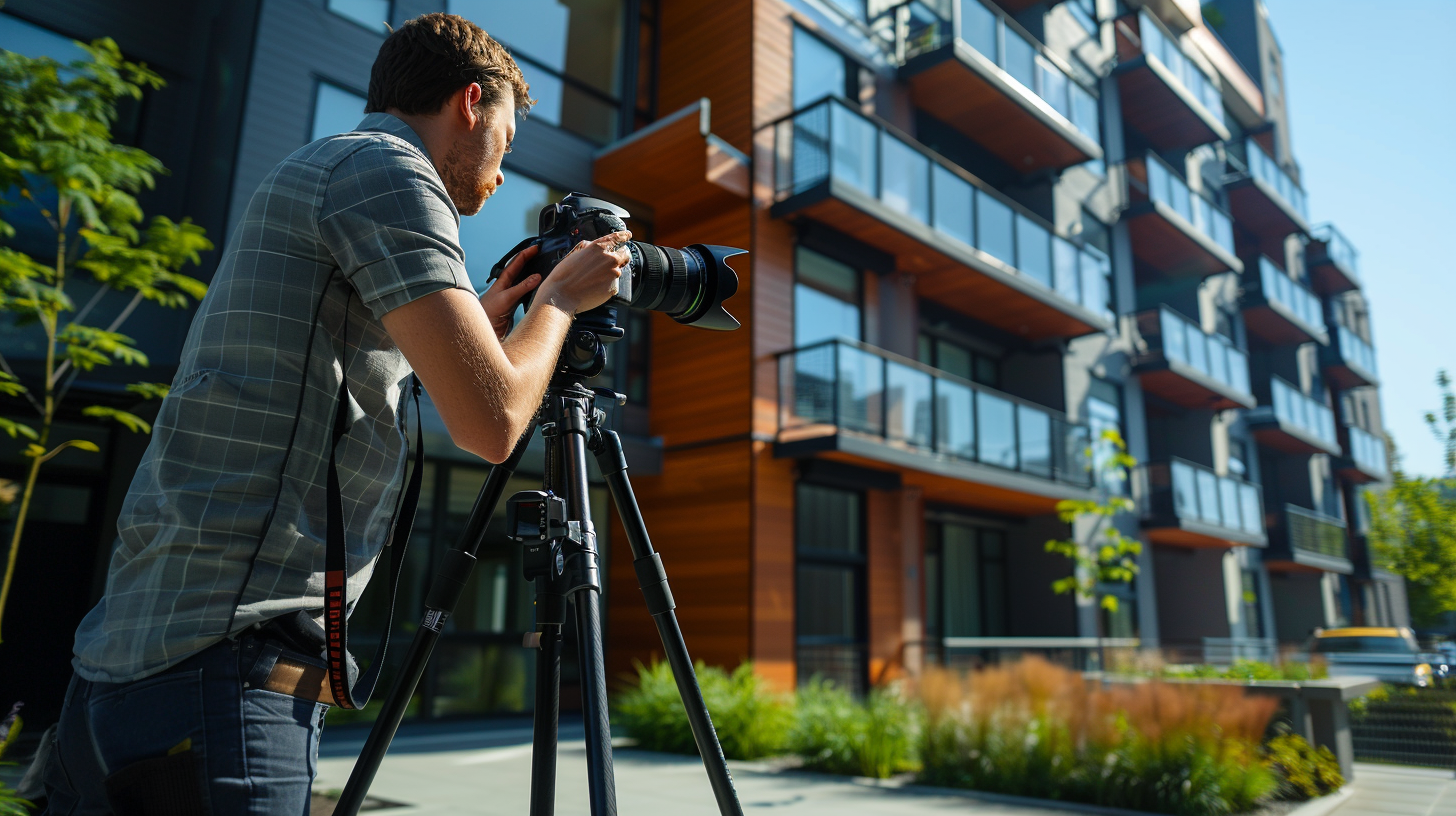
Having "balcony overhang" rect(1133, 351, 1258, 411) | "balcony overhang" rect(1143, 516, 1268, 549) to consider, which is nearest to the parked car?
"balcony overhang" rect(1143, 516, 1268, 549)

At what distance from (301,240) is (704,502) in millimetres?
10354

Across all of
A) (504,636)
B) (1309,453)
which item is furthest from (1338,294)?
(504,636)

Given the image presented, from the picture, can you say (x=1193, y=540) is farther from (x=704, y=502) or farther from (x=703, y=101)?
(x=703, y=101)

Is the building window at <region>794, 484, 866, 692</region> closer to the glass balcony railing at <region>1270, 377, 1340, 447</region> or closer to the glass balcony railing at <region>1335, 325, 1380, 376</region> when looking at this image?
the glass balcony railing at <region>1270, 377, 1340, 447</region>

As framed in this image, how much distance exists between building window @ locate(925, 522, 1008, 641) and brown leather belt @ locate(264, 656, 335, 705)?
13.8 meters

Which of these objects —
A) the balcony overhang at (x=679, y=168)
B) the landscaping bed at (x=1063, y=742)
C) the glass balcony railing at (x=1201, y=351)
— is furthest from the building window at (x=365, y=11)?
the glass balcony railing at (x=1201, y=351)

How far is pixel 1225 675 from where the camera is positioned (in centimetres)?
979

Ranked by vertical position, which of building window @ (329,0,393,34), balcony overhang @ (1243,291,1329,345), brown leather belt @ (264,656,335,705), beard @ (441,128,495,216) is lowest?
brown leather belt @ (264,656,335,705)

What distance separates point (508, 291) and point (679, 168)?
10.3 m

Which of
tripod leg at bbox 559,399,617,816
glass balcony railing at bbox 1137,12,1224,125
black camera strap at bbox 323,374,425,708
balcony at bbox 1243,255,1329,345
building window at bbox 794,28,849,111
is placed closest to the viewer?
black camera strap at bbox 323,374,425,708

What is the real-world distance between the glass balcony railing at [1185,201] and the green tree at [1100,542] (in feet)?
21.2

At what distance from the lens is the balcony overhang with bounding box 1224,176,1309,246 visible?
995 inches

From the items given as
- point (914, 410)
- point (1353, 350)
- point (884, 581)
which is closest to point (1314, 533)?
point (1353, 350)

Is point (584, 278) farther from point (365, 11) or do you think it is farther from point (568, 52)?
point (568, 52)
